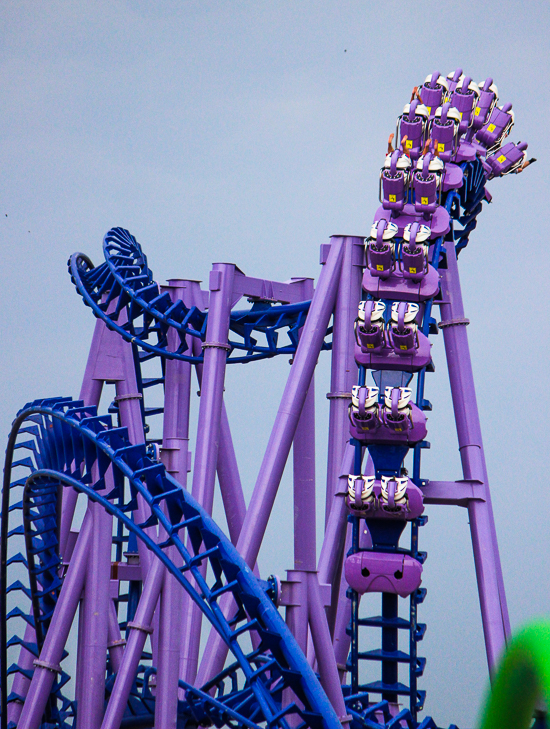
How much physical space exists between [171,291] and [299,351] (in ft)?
8.57

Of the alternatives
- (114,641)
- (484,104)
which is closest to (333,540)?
(114,641)

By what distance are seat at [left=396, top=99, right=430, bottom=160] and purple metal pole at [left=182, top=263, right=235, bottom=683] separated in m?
2.43

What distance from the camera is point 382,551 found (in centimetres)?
1092

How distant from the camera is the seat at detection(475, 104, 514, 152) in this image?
44.0 ft

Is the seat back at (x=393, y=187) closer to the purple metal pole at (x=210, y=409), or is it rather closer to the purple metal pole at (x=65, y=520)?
the purple metal pole at (x=210, y=409)

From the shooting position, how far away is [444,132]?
1259 cm

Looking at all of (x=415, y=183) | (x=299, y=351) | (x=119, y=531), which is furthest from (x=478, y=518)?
(x=119, y=531)

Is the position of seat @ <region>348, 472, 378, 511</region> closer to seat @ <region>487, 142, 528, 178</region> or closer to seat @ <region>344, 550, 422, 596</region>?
seat @ <region>344, 550, 422, 596</region>

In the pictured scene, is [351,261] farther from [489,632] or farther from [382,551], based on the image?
[489,632]

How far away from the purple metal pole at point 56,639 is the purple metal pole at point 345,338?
293cm

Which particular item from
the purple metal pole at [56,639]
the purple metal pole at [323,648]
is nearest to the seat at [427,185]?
the purple metal pole at [323,648]

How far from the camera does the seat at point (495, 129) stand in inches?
528

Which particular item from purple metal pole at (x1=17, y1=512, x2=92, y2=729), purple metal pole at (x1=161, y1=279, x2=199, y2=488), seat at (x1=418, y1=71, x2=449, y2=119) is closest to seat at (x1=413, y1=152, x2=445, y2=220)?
seat at (x1=418, y1=71, x2=449, y2=119)

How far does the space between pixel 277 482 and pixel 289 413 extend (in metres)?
0.75
